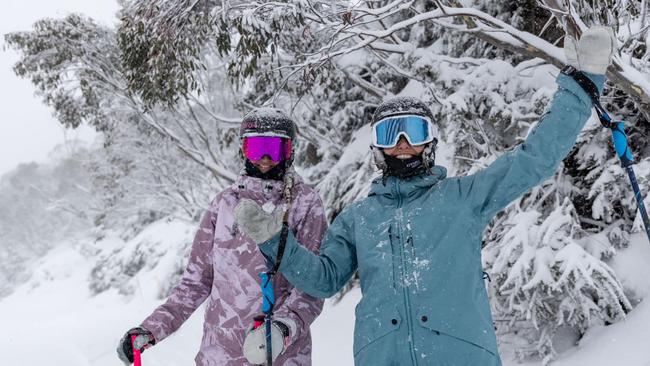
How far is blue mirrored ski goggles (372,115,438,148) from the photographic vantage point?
7.43 ft

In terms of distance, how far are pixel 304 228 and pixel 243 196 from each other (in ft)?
1.10

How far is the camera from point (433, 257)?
6.59ft

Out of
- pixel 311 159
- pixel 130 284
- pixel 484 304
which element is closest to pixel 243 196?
pixel 484 304

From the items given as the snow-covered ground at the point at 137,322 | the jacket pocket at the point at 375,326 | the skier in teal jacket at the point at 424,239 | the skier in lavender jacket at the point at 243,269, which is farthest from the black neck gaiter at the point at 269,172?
the snow-covered ground at the point at 137,322

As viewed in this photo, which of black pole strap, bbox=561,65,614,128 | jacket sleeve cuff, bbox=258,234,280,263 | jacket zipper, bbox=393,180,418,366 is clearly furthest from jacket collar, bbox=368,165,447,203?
black pole strap, bbox=561,65,614,128

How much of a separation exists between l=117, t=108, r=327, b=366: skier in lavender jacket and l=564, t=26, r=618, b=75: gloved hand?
A: 121 centimetres

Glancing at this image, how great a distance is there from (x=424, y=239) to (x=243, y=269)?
0.85 meters

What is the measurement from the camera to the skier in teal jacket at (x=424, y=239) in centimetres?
192

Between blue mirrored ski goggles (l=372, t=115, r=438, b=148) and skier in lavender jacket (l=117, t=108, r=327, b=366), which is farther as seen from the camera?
skier in lavender jacket (l=117, t=108, r=327, b=366)

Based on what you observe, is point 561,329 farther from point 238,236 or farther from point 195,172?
point 195,172

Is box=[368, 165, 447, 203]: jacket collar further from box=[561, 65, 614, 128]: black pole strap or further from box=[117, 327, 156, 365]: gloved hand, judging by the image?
box=[117, 327, 156, 365]: gloved hand

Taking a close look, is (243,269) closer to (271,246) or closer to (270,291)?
(270,291)

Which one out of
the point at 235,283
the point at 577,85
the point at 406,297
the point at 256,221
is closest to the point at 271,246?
the point at 256,221

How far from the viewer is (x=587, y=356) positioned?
14.8 ft
